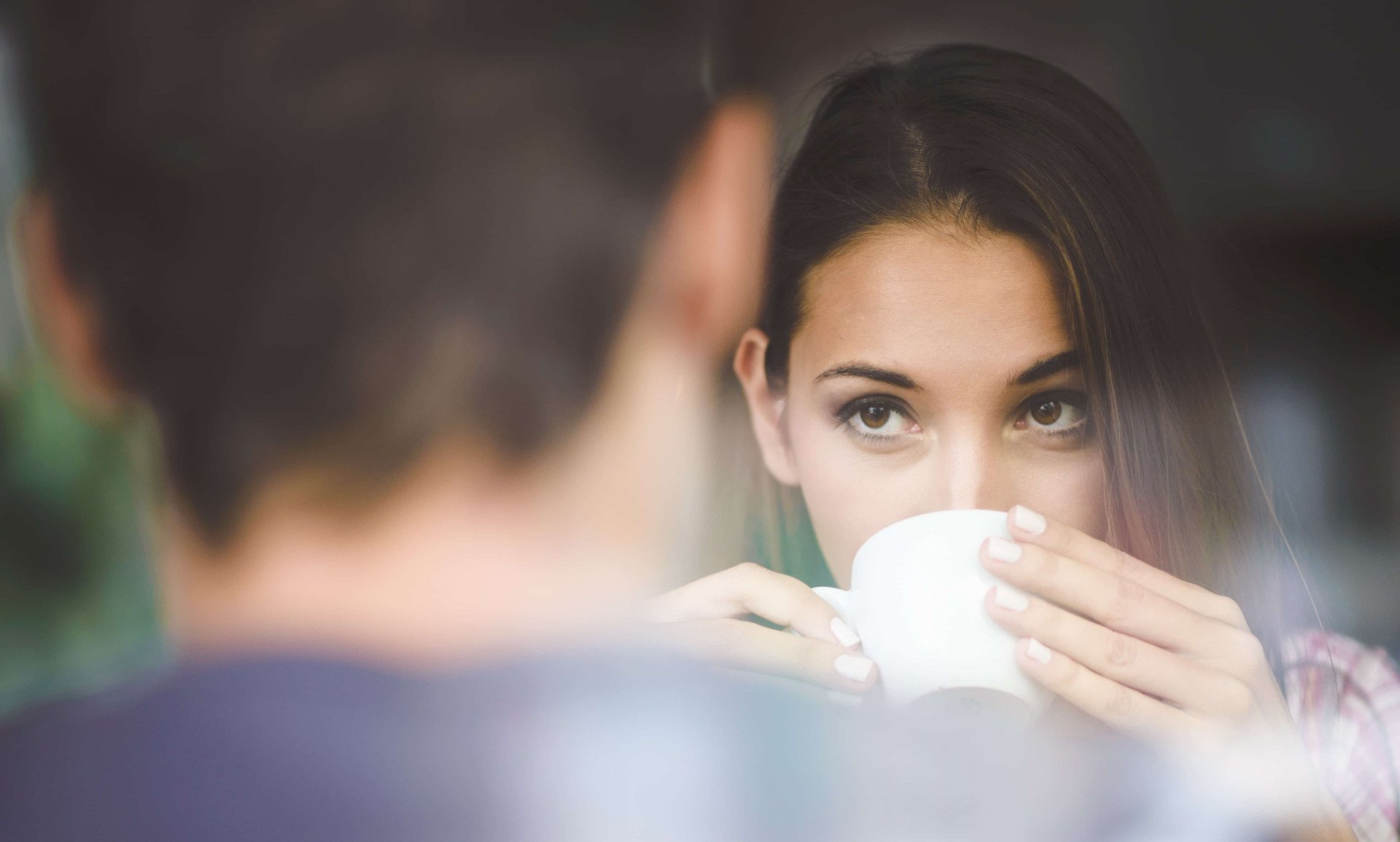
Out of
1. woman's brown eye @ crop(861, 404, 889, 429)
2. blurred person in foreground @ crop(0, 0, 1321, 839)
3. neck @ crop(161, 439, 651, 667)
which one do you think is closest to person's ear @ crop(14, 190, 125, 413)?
blurred person in foreground @ crop(0, 0, 1321, 839)

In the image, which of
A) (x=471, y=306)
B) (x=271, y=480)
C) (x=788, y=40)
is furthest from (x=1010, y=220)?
(x=271, y=480)

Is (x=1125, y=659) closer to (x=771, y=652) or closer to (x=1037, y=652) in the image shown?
(x=1037, y=652)

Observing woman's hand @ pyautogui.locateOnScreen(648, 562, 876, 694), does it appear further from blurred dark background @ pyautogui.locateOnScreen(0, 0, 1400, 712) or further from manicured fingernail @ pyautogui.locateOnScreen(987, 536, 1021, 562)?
blurred dark background @ pyautogui.locateOnScreen(0, 0, 1400, 712)

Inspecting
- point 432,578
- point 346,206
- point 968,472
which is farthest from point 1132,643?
point 346,206

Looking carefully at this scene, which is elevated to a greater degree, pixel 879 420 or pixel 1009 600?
pixel 879 420

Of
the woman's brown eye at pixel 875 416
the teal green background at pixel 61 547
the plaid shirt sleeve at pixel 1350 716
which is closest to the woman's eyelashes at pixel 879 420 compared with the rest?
the woman's brown eye at pixel 875 416

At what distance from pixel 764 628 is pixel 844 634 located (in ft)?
0.17

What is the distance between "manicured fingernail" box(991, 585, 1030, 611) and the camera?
18.8 inches

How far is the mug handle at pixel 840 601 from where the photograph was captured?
1.69 feet

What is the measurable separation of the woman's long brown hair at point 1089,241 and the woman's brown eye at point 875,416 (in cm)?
5

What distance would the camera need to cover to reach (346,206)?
601 mm

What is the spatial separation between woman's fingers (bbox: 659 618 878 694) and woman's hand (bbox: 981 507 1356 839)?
0.08 metres

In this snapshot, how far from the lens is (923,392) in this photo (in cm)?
54

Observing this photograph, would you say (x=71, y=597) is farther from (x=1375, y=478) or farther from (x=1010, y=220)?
(x=1375, y=478)
